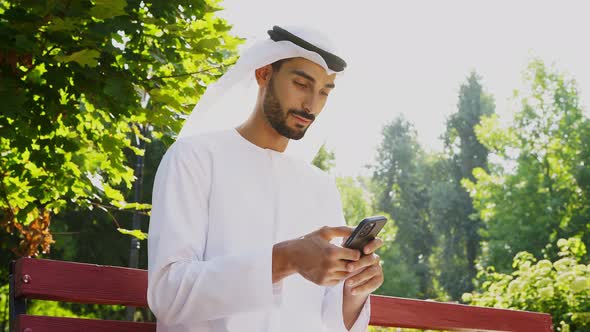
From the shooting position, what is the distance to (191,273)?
2457 mm

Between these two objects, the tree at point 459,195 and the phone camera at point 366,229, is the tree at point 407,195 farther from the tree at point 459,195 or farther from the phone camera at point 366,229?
the phone camera at point 366,229

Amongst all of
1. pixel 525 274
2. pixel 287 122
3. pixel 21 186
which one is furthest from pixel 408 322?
pixel 525 274

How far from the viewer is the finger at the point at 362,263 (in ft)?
7.80

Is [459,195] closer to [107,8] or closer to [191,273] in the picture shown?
[107,8]

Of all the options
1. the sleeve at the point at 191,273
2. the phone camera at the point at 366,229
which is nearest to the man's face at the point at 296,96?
the sleeve at the point at 191,273

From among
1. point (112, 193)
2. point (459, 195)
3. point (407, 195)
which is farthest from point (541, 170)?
point (112, 193)

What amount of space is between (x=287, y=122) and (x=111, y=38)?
2.60 m

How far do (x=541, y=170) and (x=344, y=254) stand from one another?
3760 cm

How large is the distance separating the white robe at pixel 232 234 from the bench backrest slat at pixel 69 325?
0.99 ft

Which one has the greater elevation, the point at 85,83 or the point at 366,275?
Answer: the point at 85,83

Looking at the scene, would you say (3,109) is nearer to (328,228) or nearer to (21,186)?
(21,186)

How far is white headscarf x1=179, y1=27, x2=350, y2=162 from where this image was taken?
3080mm

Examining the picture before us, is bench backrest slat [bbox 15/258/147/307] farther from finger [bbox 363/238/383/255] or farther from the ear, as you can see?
finger [bbox 363/238/383/255]

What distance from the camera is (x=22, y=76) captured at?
5332 millimetres
